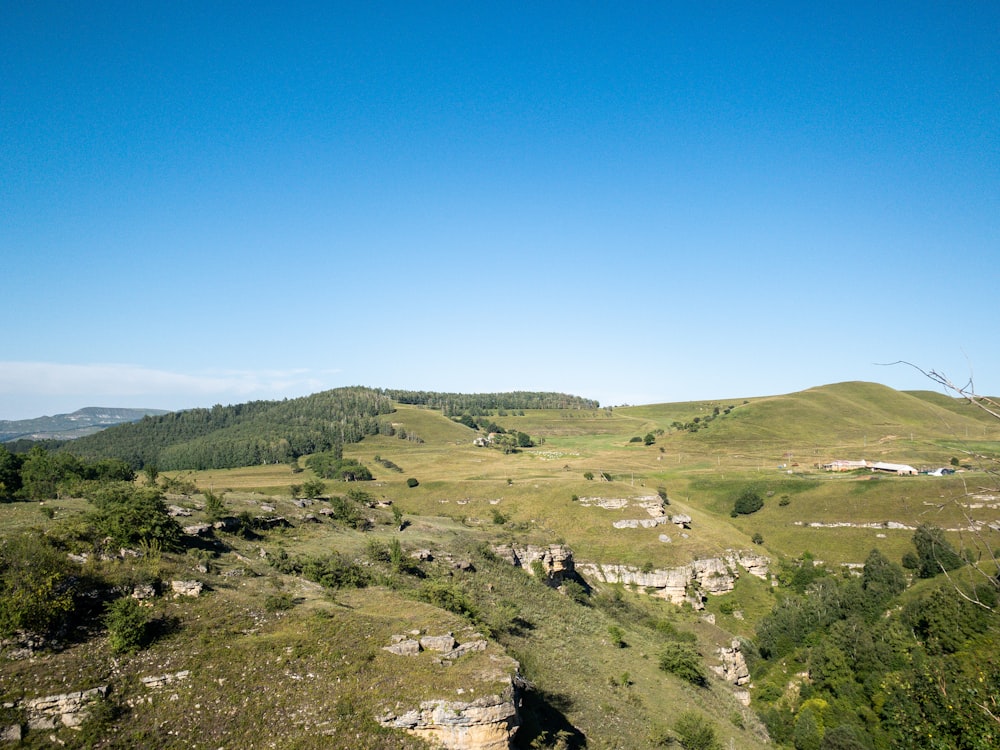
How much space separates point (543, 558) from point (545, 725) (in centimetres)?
3493

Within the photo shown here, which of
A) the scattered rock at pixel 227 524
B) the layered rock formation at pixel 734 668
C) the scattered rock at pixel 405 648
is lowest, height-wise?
the layered rock formation at pixel 734 668

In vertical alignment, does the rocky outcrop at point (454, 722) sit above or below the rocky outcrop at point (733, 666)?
above

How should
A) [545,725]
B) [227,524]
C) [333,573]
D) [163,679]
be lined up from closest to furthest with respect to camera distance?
[163,679] → [545,725] → [333,573] → [227,524]

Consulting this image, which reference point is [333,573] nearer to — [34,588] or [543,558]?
[34,588]

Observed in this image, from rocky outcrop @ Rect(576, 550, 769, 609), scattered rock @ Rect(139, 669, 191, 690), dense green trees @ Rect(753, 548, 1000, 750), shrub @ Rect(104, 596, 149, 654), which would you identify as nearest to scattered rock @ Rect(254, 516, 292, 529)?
shrub @ Rect(104, 596, 149, 654)

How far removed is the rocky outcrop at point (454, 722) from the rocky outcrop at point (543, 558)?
3811 cm

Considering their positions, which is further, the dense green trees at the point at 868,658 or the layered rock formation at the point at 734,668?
the layered rock formation at the point at 734,668

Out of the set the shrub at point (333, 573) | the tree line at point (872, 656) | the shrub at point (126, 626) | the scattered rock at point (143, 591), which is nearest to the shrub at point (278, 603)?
the shrub at point (333, 573)

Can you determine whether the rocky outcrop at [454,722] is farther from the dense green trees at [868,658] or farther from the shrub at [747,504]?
the shrub at [747,504]

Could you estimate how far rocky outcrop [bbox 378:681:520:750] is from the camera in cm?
2759

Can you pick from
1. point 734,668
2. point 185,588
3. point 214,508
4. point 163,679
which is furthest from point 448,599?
point 734,668

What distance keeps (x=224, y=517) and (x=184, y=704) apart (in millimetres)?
25572

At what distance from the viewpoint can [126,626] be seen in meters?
28.9

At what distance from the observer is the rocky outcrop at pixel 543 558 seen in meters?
67.2
